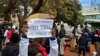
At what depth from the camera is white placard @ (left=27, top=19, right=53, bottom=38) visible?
641 centimetres

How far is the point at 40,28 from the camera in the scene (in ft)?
21.5

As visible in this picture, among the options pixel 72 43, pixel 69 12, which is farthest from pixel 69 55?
pixel 69 12

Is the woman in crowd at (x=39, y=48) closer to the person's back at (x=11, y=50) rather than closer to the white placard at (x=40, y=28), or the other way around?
the white placard at (x=40, y=28)

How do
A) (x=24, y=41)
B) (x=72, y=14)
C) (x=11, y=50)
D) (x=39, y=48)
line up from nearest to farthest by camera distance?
(x=24, y=41) → (x=39, y=48) → (x=11, y=50) → (x=72, y=14)

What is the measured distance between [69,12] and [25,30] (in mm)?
51424

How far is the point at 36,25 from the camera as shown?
6.48 metres

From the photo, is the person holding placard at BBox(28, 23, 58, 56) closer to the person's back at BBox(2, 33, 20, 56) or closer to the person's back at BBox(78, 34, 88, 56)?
the person's back at BBox(2, 33, 20, 56)

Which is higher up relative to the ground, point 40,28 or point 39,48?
point 40,28

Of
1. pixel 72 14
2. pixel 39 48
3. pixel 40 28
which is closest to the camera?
pixel 40 28

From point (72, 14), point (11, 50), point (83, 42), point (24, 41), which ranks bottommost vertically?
point (72, 14)

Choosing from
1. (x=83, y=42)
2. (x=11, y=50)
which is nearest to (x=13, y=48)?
(x=11, y=50)

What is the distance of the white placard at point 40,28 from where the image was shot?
21.0 ft

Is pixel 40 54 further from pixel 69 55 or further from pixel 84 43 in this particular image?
pixel 69 55

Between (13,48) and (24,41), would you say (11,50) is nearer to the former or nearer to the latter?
(13,48)
